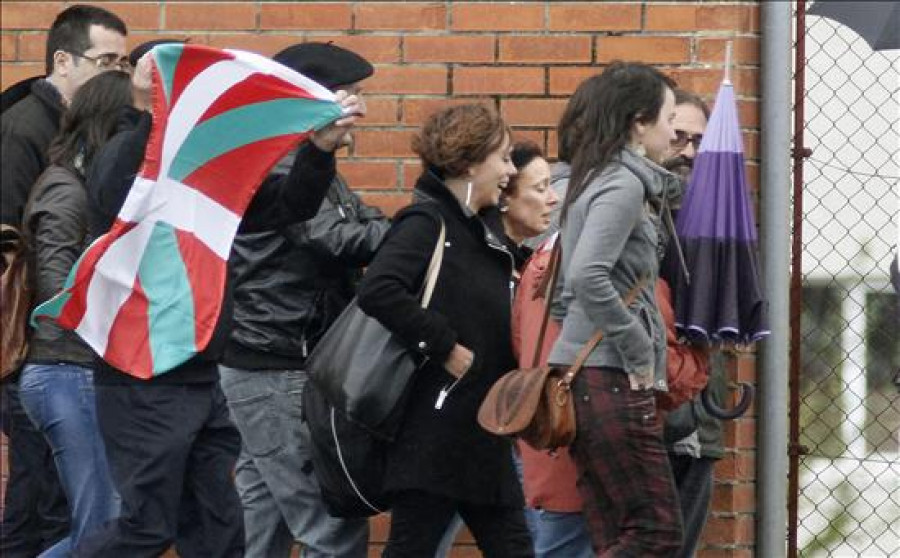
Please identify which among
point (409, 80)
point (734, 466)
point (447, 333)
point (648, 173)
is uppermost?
point (409, 80)

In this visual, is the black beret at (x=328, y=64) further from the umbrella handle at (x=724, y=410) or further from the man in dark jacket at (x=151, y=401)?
the umbrella handle at (x=724, y=410)

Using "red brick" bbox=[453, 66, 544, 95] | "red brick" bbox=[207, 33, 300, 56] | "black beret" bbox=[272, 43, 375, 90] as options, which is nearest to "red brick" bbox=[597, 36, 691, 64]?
"red brick" bbox=[453, 66, 544, 95]

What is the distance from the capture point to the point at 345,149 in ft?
22.9

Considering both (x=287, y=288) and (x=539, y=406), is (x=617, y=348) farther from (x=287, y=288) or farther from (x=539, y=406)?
(x=287, y=288)

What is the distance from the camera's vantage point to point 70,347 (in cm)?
628

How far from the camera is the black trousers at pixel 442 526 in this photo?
5629 mm

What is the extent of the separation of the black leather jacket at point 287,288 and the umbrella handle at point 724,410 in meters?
1.07

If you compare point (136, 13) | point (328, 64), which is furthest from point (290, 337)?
point (136, 13)

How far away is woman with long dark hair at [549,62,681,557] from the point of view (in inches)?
210

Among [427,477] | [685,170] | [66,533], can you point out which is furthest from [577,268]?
[66,533]

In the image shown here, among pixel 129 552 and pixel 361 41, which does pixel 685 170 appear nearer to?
pixel 361 41

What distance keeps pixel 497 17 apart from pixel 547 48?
20 cm

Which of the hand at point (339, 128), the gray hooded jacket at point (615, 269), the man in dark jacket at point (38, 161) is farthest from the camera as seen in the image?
the man in dark jacket at point (38, 161)

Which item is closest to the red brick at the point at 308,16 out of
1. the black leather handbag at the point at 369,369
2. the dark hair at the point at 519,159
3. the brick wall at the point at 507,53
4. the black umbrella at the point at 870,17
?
the brick wall at the point at 507,53
